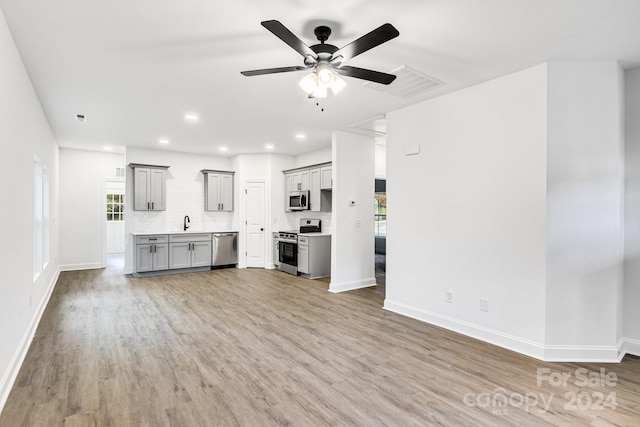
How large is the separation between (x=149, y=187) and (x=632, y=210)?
7809 mm

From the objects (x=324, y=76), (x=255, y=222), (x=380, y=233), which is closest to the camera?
(x=324, y=76)

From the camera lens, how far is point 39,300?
4.11m

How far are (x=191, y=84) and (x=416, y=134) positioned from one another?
108 inches

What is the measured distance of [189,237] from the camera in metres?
7.08

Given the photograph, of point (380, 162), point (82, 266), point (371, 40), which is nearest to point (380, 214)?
point (380, 162)

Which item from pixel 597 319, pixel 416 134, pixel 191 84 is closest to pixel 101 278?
pixel 191 84

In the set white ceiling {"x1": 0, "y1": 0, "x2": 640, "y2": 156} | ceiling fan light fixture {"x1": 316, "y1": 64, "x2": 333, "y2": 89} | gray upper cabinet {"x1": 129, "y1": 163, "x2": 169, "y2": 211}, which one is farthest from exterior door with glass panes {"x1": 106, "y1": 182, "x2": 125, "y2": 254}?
ceiling fan light fixture {"x1": 316, "y1": 64, "x2": 333, "y2": 89}

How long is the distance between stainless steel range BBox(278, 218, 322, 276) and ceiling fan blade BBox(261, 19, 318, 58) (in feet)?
15.9

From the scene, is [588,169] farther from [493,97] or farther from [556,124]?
[493,97]

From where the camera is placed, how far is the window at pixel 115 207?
9695mm

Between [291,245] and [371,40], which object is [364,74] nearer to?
[371,40]

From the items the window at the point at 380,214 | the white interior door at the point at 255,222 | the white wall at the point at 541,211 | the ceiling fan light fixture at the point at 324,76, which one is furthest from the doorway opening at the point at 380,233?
the ceiling fan light fixture at the point at 324,76

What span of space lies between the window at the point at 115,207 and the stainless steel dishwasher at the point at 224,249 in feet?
14.8

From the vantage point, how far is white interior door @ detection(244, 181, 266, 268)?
25.2 feet
